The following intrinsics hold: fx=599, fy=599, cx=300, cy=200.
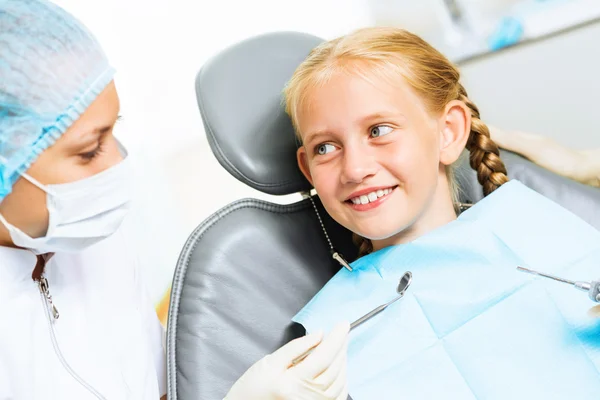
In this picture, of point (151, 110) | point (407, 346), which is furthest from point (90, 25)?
point (407, 346)

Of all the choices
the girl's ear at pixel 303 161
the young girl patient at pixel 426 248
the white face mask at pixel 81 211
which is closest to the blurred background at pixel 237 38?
the young girl patient at pixel 426 248

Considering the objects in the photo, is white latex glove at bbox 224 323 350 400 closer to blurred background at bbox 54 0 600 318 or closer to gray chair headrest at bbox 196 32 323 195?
gray chair headrest at bbox 196 32 323 195

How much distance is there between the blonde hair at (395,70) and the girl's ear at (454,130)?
2 cm

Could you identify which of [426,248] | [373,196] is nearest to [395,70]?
[373,196]

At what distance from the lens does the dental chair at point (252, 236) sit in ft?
3.66

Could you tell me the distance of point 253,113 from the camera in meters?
1.26

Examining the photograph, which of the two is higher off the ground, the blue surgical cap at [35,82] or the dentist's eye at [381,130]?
the blue surgical cap at [35,82]

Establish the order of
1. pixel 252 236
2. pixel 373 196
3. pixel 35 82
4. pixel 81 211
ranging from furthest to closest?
pixel 252 236 → pixel 373 196 → pixel 81 211 → pixel 35 82

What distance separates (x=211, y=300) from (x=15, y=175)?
43cm

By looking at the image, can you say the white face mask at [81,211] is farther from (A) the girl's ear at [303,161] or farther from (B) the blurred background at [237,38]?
(B) the blurred background at [237,38]

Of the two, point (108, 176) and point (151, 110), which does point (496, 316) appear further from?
point (151, 110)

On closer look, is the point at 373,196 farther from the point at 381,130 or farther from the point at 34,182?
the point at 34,182

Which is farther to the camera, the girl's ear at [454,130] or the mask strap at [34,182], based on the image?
the girl's ear at [454,130]

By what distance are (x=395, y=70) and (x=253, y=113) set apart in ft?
1.00
